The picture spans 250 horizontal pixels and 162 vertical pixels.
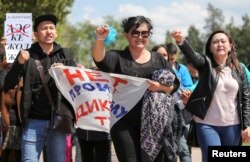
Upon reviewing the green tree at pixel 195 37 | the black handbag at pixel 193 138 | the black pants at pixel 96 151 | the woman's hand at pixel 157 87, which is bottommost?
the black pants at pixel 96 151

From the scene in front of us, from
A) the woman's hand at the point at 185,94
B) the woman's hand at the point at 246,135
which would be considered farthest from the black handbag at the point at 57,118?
the woman's hand at the point at 185,94

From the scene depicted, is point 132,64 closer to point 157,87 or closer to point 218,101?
point 157,87

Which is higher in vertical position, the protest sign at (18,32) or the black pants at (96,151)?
the protest sign at (18,32)

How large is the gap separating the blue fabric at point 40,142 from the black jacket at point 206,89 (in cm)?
140

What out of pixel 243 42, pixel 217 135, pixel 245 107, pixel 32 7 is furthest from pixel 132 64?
pixel 243 42

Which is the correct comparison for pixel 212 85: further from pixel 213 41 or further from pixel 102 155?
pixel 102 155

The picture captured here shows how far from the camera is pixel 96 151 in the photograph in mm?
7266

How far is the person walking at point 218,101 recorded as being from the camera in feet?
19.3

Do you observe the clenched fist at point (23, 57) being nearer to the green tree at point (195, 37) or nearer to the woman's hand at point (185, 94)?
the woman's hand at point (185, 94)

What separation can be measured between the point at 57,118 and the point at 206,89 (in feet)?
5.05

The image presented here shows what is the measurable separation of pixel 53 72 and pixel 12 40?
11.9ft

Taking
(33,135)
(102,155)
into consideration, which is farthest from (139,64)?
(102,155)

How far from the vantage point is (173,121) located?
592cm

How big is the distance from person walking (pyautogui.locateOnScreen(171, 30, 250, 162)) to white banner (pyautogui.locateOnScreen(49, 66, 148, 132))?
2.04ft
